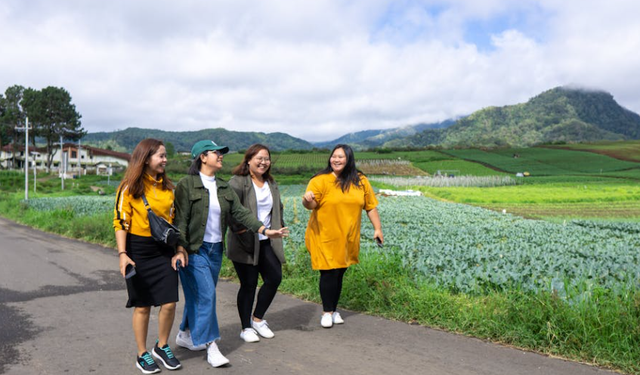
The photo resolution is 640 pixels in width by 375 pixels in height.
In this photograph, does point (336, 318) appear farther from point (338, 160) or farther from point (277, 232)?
point (338, 160)

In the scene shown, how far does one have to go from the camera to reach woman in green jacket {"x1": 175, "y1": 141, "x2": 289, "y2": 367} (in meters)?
4.39

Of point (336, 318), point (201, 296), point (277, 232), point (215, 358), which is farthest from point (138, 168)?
point (336, 318)

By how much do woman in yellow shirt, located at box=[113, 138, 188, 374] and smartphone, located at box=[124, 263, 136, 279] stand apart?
0.06 feet

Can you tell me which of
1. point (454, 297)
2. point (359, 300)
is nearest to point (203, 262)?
point (359, 300)

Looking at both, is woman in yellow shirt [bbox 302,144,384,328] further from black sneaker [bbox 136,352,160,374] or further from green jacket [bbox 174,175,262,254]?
black sneaker [bbox 136,352,160,374]

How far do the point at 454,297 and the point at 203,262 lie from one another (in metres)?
2.99

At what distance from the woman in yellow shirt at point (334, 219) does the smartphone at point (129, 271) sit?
A: 205cm

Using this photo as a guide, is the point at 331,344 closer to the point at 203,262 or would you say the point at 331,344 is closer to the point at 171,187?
the point at 203,262

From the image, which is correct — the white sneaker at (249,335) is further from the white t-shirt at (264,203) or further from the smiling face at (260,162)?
the smiling face at (260,162)

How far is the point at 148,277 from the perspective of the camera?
4.14 m

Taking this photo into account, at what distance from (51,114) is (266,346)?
84673 millimetres

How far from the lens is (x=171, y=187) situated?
4.34 m

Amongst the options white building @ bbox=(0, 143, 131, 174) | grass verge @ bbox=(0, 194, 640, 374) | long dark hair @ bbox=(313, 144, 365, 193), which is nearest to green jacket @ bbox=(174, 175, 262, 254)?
long dark hair @ bbox=(313, 144, 365, 193)

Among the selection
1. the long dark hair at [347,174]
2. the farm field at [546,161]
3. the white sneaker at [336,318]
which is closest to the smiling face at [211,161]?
the long dark hair at [347,174]
